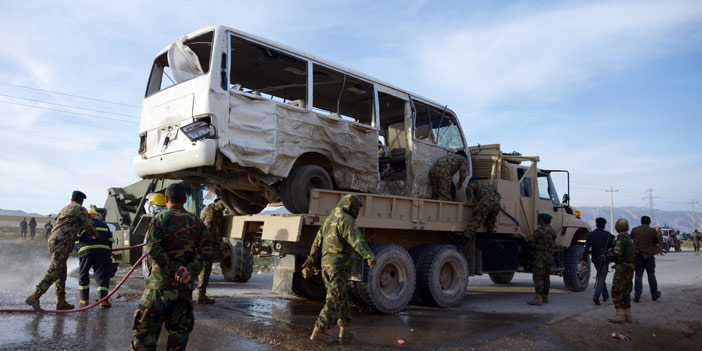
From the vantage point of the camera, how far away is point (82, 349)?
461 centimetres

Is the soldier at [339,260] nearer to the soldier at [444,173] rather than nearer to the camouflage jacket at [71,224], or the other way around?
the soldier at [444,173]

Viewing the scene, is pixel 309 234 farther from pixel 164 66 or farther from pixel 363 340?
pixel 164 66

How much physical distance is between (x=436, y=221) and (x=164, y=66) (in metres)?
4.85

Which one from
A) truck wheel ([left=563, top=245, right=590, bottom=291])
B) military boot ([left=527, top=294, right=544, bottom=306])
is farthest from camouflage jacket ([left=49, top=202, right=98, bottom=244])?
truck wheel ([left=563, top=245, right=590, bottom=291])

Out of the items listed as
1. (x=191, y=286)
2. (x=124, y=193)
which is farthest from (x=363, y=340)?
(x=124, y=193)

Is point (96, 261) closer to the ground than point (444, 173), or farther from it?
closer to the ground

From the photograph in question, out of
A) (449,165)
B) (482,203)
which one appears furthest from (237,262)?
(482,203)

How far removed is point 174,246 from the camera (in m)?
3.68

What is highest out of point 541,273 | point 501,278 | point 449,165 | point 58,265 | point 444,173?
point 449,165

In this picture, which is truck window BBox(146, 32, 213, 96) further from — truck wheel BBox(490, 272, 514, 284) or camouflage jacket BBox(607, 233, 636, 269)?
truck wheel BBox(490, 272, 514, 284)

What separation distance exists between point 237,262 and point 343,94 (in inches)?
167

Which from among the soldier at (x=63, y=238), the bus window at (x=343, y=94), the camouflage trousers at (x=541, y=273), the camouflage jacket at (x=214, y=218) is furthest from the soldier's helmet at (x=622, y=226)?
the soldier at (x=63, y=238)

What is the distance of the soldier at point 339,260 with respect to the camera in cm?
499

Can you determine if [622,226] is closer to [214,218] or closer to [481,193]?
[481,193]
